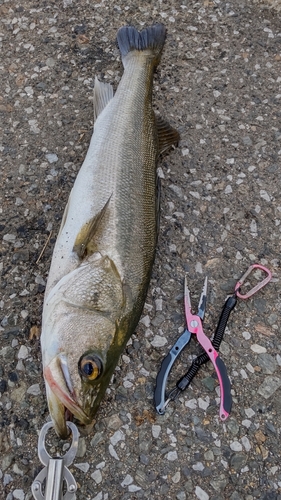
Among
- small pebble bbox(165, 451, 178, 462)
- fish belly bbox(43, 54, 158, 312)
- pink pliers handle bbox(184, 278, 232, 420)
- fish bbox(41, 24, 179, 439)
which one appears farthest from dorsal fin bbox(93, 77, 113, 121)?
small pebble bbox(165, 451, 178, 462)

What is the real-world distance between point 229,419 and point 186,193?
145cm

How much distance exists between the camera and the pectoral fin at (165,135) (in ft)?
10.5

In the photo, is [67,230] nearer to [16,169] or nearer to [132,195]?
[132,195]

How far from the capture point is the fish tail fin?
3.59 metres

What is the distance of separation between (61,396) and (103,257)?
2.39ft

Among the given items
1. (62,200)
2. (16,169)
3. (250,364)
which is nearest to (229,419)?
(250,364)

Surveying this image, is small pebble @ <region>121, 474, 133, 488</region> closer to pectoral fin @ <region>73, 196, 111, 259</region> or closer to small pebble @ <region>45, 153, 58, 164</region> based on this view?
pectoral fin @ <region>73, 196, 111, 259</region>

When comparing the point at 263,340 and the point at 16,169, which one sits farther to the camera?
the point at 16,169

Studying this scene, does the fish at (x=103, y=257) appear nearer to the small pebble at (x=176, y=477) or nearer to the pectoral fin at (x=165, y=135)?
the pectoral fin at (x=165, y=135)

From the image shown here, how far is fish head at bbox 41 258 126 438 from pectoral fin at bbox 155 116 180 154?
1.09 m

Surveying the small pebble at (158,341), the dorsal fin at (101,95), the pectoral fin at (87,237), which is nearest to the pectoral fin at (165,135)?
the dorsal fin at (101,95)

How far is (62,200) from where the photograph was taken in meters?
3.10

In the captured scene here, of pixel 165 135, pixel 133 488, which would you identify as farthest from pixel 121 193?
pixel 133 488

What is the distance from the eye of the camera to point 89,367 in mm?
2182
